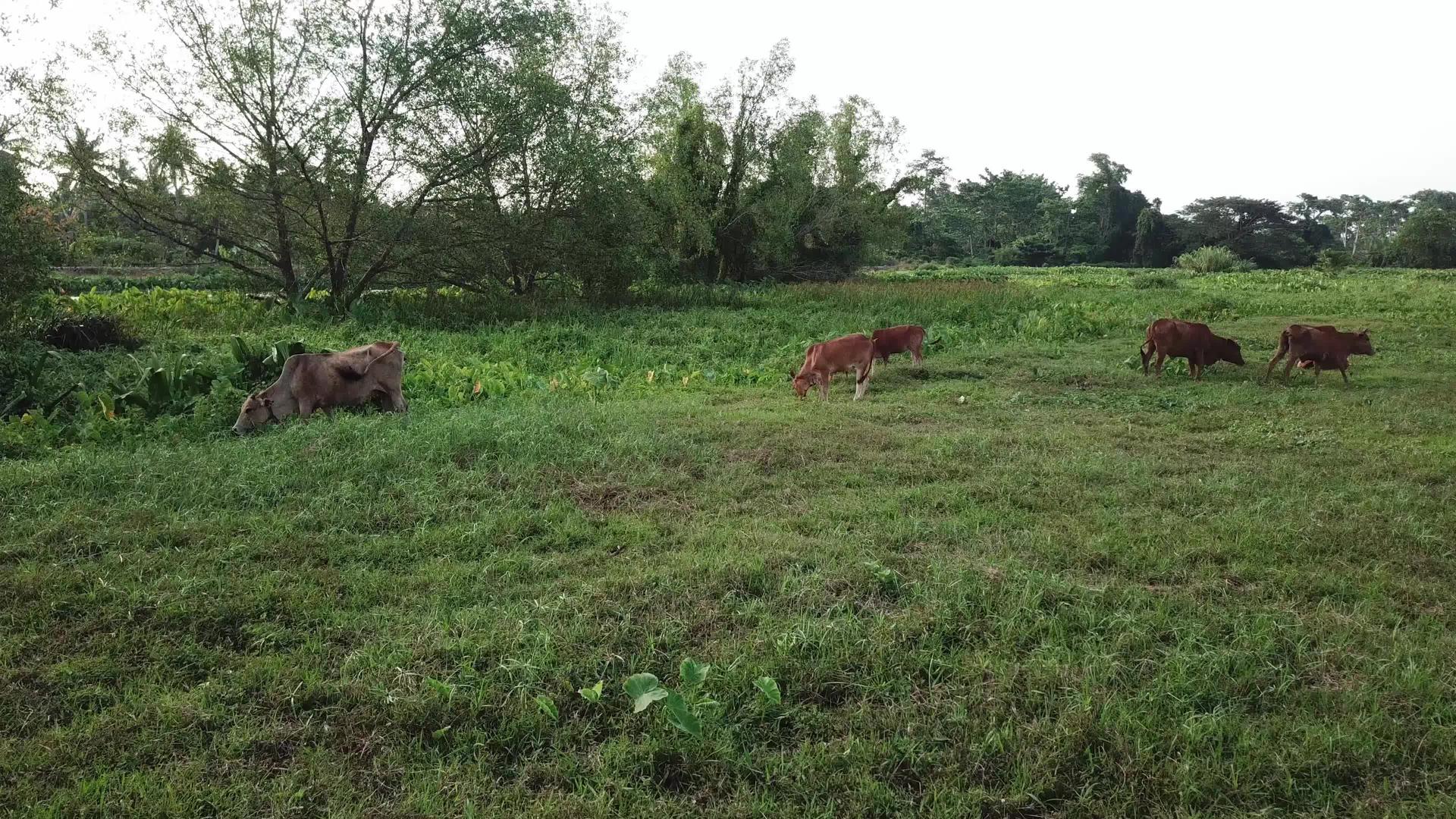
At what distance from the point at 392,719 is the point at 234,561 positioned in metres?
1.97

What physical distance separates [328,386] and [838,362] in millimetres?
5516

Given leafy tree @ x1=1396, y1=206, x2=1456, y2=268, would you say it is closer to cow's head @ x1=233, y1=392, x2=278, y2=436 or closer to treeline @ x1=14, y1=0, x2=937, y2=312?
treeline @ x1=14, y1=0, x2=937, y2=312

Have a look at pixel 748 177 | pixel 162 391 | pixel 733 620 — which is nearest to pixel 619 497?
pixel 733 620

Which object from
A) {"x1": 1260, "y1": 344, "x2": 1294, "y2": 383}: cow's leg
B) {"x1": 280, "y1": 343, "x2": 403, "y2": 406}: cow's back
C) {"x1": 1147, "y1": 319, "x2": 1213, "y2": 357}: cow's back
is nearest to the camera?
{"x1": 280, "y1": 343, "x2": 403, "y2": 406}: cow's back

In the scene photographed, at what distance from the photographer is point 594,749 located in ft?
9.45

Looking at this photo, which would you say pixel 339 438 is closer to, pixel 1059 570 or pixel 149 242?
pixel 1059 570

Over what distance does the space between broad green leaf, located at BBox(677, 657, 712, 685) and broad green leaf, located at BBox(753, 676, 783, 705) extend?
8.4 inches

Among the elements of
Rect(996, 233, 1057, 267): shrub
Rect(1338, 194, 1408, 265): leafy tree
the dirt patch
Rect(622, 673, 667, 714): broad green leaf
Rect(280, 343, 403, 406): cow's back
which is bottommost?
Rect(622, 673, 667, 714): broad green leaf

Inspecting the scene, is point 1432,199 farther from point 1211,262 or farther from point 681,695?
point 681,695

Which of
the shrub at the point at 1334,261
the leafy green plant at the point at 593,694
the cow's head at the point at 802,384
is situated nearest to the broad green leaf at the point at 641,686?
the leafy green plant at the point at 593,694

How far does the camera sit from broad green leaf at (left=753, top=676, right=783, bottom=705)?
3.06 meters

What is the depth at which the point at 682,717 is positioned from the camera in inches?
114

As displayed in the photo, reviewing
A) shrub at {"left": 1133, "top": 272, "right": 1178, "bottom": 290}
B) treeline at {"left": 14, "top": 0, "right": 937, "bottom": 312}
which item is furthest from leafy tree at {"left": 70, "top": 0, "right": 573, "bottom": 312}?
shrub at {"left": 1133, "top": 272, "right": 1178, "bottom": 290}

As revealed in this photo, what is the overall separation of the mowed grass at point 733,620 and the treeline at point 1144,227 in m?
45.2
